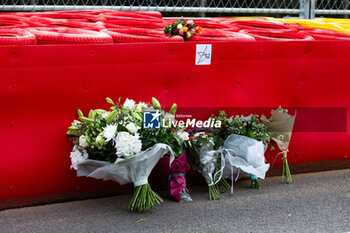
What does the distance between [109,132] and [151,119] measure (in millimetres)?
294

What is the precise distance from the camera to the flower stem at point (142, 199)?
138 inches

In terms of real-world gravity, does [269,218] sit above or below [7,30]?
below

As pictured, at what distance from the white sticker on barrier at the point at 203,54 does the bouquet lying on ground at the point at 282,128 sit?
655 millimetres

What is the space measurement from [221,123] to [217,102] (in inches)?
6.6

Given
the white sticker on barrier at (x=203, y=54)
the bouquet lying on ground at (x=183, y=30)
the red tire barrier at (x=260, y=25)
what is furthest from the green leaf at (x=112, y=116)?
the red tire barrier at (x=260, y=25)

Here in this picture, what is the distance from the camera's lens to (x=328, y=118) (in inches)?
176

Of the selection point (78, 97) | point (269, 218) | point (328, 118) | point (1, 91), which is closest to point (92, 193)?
point (78, 97)

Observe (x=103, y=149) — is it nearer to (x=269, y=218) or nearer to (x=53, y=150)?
(x=53, y=150)

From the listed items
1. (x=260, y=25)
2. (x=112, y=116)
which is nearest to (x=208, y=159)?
(x=112, y=116)

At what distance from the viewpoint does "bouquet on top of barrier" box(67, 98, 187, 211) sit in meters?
3.40

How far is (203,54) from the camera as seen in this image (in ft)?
13.1

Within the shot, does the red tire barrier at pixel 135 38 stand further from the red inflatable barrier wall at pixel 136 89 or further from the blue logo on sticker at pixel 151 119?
the blue logo on sticker at pixel 151 119

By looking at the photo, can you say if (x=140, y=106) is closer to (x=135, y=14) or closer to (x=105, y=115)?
(x=105, y=115)

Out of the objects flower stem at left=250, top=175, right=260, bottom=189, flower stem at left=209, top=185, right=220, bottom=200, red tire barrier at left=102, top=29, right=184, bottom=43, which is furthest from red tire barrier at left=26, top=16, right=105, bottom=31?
flower stem at left=250, top=175, right=260, bottom=189
